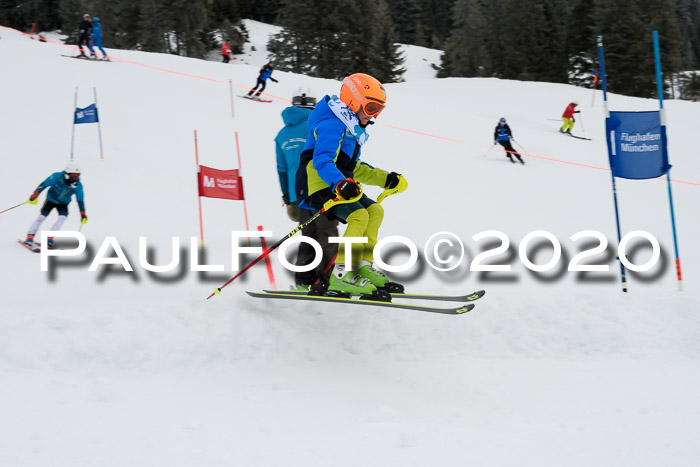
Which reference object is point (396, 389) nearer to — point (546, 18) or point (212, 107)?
point (212, 107)

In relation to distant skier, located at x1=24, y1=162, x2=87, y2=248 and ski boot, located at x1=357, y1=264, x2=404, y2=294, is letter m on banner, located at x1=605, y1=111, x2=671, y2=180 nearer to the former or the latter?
ski boot, located at x1=357, y1=264, x2=404, y2=294

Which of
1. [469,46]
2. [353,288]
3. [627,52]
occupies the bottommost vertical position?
[353,288]

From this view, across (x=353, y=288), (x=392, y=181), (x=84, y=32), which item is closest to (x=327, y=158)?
(x=392, y=181)

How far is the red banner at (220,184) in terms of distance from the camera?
26.7 ft

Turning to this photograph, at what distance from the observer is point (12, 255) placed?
26.9 feet

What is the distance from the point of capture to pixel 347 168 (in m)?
4.91

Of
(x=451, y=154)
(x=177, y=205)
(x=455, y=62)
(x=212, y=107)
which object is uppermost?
(x=455, y=62)

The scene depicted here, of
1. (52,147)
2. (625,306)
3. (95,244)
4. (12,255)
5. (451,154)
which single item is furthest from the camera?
(451,154)

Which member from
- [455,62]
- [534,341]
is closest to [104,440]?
[534,341]

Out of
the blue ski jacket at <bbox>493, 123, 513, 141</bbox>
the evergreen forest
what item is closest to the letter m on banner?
the blue ski jacket at <bbox>493, 123, 513, 141</bbox>

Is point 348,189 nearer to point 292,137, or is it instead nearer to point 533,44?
point 292,137

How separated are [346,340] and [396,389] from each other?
2.86 ft

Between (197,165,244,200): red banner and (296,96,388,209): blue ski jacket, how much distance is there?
3.28 m

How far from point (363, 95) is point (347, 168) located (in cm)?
65
